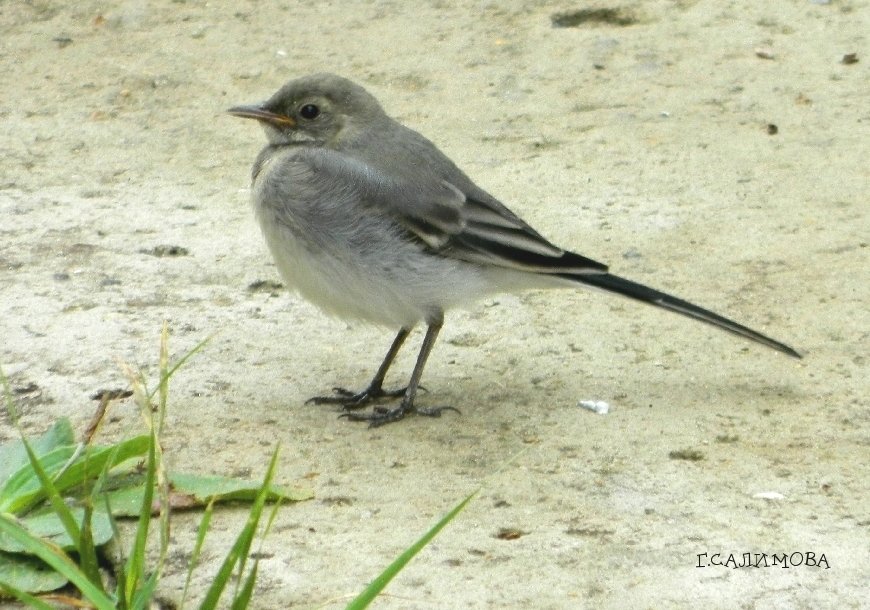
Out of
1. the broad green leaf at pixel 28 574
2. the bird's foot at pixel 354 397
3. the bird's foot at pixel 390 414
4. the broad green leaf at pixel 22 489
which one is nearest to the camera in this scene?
the broad green leaf at pixel 28 574

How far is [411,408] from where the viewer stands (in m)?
5.95

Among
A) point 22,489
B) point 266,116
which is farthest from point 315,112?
point 22,489

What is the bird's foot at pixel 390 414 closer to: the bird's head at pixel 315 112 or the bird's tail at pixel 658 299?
the bird's tail at pixel 658 299

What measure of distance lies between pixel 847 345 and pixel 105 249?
3771mm

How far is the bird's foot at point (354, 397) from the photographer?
5.98m

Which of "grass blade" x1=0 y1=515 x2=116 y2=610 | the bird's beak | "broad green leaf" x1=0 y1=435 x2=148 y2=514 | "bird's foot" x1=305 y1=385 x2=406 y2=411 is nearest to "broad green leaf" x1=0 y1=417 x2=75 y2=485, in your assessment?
"broad green leaf" x1=0 y1=435 x2=148 y2=514

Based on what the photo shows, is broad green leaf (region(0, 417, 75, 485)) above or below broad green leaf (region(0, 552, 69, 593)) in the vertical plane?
above

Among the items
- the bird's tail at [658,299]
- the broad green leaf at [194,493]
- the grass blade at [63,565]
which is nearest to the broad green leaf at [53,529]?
the broad green leaf at [194,493]

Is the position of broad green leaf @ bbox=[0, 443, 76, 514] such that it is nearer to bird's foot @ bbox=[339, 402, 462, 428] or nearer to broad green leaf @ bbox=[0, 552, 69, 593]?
broad green leaf @ bbox=[0, 552, 69, 593]

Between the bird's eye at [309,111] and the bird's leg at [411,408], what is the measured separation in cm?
116

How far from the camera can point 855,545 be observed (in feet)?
14.9

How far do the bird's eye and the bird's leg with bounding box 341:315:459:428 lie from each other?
1.16 m

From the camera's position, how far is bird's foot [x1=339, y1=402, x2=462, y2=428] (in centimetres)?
585

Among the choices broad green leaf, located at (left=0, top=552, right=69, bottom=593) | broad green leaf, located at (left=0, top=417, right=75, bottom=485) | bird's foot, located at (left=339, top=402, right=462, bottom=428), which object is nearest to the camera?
broad green leaf, located at (left=0, top=552, right=69, bottom=593)
